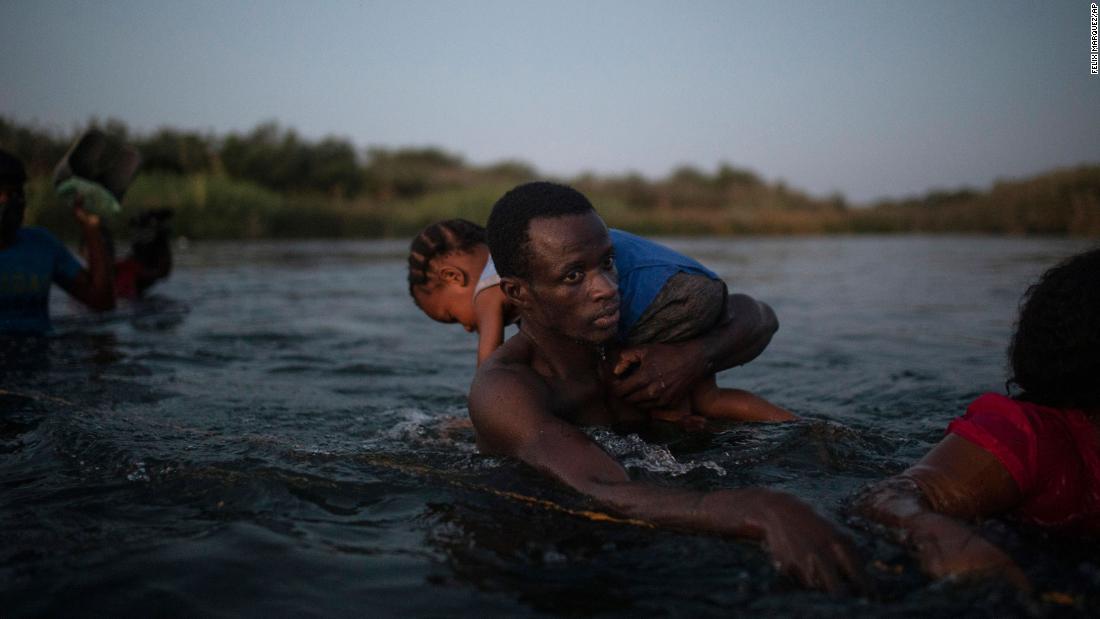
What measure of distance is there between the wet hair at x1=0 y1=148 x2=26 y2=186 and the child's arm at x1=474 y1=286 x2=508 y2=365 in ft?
12.0

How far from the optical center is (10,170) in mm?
5793

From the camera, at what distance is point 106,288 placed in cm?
699

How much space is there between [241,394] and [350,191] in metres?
32.7

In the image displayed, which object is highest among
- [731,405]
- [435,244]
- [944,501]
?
[435,244]

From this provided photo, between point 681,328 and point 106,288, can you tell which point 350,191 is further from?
point 681,328

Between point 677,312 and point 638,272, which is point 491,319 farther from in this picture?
point 677,312

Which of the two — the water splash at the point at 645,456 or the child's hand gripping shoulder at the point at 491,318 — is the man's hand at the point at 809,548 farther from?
the child's hand gripping shoulder at the point at 491,318

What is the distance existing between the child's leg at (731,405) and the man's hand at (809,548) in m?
1.90

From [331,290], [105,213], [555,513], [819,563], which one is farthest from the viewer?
[331,290]

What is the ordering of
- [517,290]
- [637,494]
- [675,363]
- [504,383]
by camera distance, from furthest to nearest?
1. [675,363]
2. [517,290]
3. [504,383]
4. [637,494]

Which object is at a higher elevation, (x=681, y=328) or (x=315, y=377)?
(x=681, y=328)

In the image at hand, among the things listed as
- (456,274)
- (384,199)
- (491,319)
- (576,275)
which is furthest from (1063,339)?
(384,199)

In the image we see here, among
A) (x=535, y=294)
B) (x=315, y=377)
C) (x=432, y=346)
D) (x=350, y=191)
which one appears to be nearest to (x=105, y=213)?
(x=315, y=377)

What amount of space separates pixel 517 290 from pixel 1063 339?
178 cm
